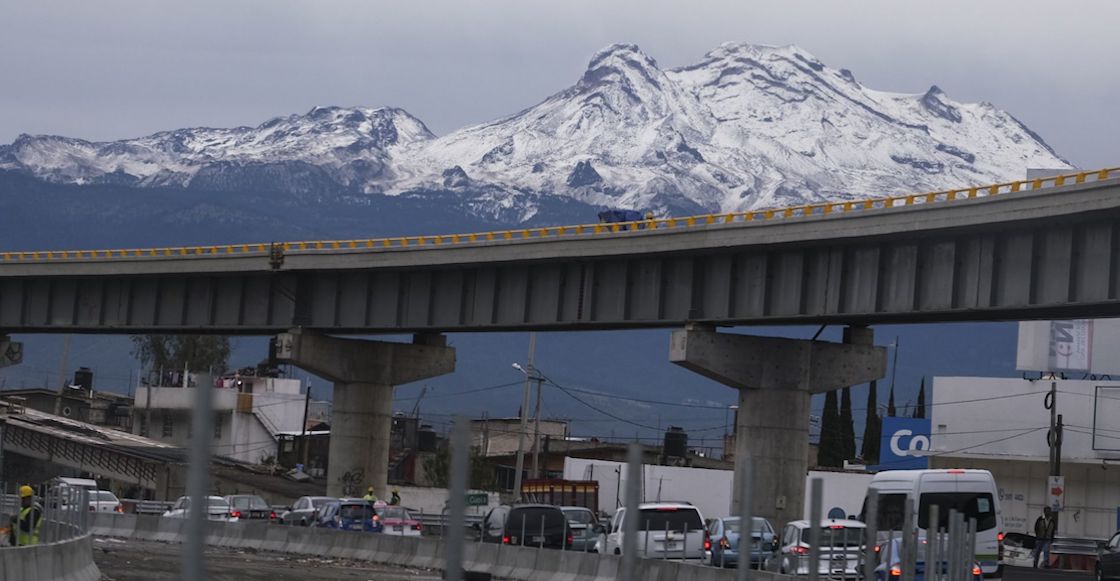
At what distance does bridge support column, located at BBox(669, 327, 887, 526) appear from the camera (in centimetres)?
5225

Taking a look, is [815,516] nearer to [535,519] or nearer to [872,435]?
[535,519]

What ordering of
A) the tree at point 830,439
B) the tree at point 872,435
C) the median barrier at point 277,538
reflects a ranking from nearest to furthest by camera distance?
1. the median barrier at point 277,538
2. the tree at point 830,439
3. the tree at point 872,435

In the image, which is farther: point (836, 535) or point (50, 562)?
point (836, 535)

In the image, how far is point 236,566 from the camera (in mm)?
35562

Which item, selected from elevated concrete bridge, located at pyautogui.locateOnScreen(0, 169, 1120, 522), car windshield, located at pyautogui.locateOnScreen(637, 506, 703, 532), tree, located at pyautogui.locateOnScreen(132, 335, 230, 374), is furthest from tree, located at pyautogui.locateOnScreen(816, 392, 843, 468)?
car windshield, located at pyautogui.locateOnScreen(637, 506, 703, 532)

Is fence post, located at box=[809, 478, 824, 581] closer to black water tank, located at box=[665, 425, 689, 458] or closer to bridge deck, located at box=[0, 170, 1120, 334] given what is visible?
bridge deck, located at box=[0, 170, 1120, 334]

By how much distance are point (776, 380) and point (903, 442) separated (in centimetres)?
2911

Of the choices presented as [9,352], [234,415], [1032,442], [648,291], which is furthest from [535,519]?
[234,415]

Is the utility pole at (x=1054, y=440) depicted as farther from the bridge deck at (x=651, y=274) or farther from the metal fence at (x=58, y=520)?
the metal fence at (x=58, y=520)

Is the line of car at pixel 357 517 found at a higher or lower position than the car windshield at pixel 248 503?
higher

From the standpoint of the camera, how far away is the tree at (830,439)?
374 ft

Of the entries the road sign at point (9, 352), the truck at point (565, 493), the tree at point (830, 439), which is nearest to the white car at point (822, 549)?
the truck at point (565, 493)

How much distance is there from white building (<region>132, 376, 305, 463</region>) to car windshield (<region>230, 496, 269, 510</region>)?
5752 centimetres

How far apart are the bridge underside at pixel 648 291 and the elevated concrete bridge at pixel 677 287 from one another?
0.06 meters
